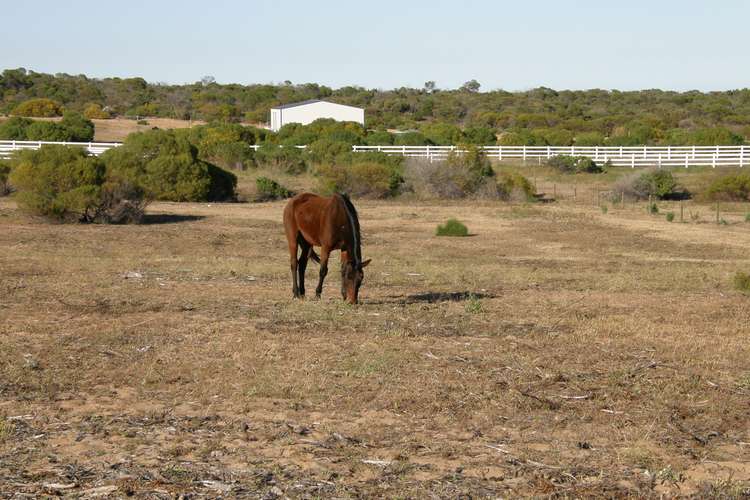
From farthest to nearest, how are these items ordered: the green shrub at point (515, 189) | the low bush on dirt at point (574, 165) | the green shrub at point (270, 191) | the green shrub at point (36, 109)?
the green shrub at point (36, 109), the low bush on dirt at point (574, 165), the green shrub at point (515, 189), the green shrub at point (270, 191)

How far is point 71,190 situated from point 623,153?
35.3 m

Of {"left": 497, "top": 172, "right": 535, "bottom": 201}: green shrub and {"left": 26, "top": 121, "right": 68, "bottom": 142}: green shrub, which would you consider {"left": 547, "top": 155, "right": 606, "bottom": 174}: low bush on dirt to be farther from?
{"left": 26, "top": 121, "right": 68, "bottom": 142}: green shrub

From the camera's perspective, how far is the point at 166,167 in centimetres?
3753

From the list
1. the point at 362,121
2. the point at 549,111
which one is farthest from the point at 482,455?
the point at 549,111

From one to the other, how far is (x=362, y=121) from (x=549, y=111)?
32240 millimetres

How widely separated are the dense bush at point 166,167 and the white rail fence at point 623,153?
549 inches

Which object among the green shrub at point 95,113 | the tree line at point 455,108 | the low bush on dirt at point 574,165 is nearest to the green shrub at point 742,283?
the low bush on dirt at point 574,165

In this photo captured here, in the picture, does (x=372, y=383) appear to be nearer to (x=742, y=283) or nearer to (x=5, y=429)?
(x=5, y=429)

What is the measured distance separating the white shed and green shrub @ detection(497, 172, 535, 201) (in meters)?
37.9

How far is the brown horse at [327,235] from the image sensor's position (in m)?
14.5

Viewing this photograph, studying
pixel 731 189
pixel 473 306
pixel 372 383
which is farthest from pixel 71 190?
pixel 731 189

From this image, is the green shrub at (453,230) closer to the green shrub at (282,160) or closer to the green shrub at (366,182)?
the green shrub at (366,182)

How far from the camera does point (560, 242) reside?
88.3 ft

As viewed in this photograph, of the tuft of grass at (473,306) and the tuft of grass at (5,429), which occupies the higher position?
the tuft of grass at (5,429)
